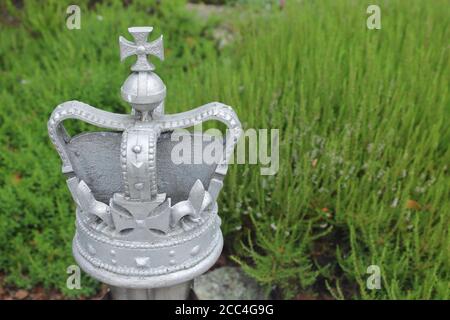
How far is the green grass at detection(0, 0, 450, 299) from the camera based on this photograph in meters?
1.84

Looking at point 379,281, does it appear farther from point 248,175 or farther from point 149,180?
point 149,180

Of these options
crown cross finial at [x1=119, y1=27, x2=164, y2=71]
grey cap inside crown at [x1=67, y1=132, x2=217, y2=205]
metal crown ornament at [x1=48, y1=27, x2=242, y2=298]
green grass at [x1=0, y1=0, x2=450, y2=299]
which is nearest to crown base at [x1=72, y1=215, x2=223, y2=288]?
metal crown ornament at [x1=48, y1=27, x2=242, y2=298]

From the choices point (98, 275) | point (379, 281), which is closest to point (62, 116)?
point (98, 275)

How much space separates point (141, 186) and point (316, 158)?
3.72 ft

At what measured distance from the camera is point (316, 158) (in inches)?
82.0

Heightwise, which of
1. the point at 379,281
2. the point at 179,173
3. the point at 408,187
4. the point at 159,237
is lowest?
the point at 379,281

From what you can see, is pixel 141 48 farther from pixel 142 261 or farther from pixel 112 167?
pixel 142 261

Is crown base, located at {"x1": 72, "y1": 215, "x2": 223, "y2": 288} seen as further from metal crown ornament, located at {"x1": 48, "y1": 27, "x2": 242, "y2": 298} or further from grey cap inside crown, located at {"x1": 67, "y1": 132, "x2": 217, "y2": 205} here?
grey cap inside crown, located at {"x1": 67, "y1": 132, "x2": 217, "y2": 205}

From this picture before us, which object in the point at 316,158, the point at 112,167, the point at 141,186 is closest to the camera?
the point at 141,186

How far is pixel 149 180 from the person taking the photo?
1.08 metres

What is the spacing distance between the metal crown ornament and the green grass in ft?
2.06

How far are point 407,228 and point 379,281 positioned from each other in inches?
9.2

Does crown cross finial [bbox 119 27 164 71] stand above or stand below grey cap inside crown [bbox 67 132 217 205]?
above

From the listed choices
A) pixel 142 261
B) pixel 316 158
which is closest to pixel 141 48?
pixel 142 261
